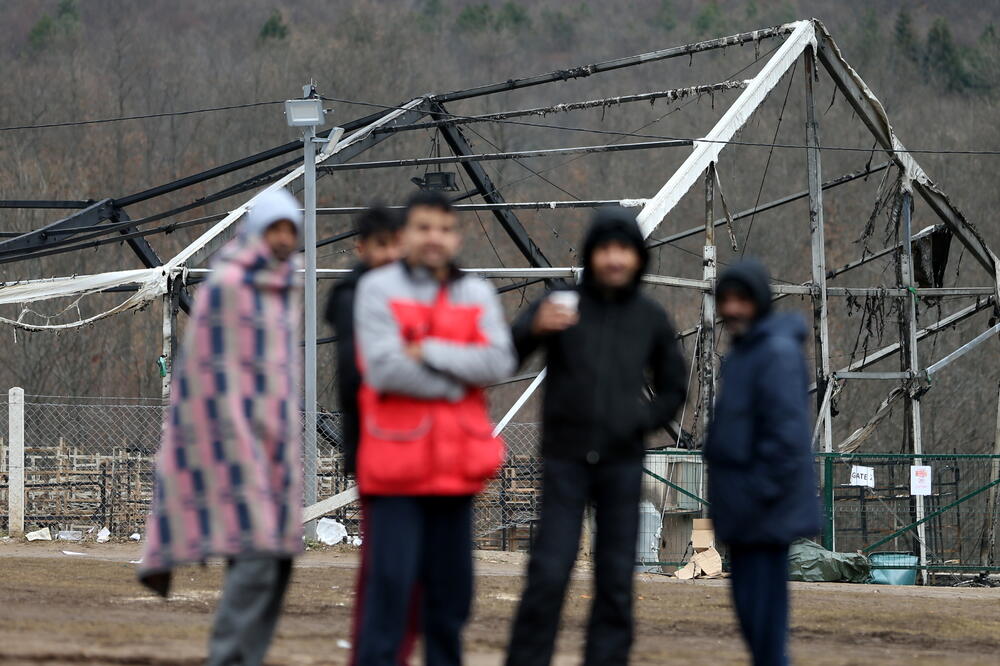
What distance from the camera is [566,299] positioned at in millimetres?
5207

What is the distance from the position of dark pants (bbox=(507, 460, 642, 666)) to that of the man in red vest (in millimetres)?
368

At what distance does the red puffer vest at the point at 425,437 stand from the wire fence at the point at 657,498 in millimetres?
10404

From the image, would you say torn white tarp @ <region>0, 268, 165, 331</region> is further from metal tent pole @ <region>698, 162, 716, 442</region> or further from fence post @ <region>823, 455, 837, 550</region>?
fence post @ <region>823, 455, 837, 550</region>

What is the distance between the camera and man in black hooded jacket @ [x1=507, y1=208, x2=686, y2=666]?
16.8 ft

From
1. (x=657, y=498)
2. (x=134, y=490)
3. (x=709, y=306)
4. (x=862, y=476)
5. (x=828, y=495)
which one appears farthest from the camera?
(x=134, y=490)

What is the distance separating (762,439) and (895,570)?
12.5 metres

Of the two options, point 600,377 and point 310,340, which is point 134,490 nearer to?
point 310,340

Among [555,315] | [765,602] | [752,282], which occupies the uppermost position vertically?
[752,282]

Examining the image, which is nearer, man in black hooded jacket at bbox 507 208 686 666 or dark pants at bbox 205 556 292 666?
dark pants at bbox 205 556 292 666

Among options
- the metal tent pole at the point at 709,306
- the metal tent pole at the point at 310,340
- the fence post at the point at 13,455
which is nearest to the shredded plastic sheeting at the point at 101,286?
the fence post at the point at 13,455

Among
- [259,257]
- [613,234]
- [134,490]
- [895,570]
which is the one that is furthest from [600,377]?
[134,490]

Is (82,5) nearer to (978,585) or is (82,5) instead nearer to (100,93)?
(100,93)

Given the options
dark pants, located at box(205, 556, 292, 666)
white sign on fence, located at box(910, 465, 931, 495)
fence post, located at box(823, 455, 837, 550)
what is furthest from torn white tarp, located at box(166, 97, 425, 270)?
dark pants, located at box(205, 556, 292, 666)

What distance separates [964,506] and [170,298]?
12.9 metres
